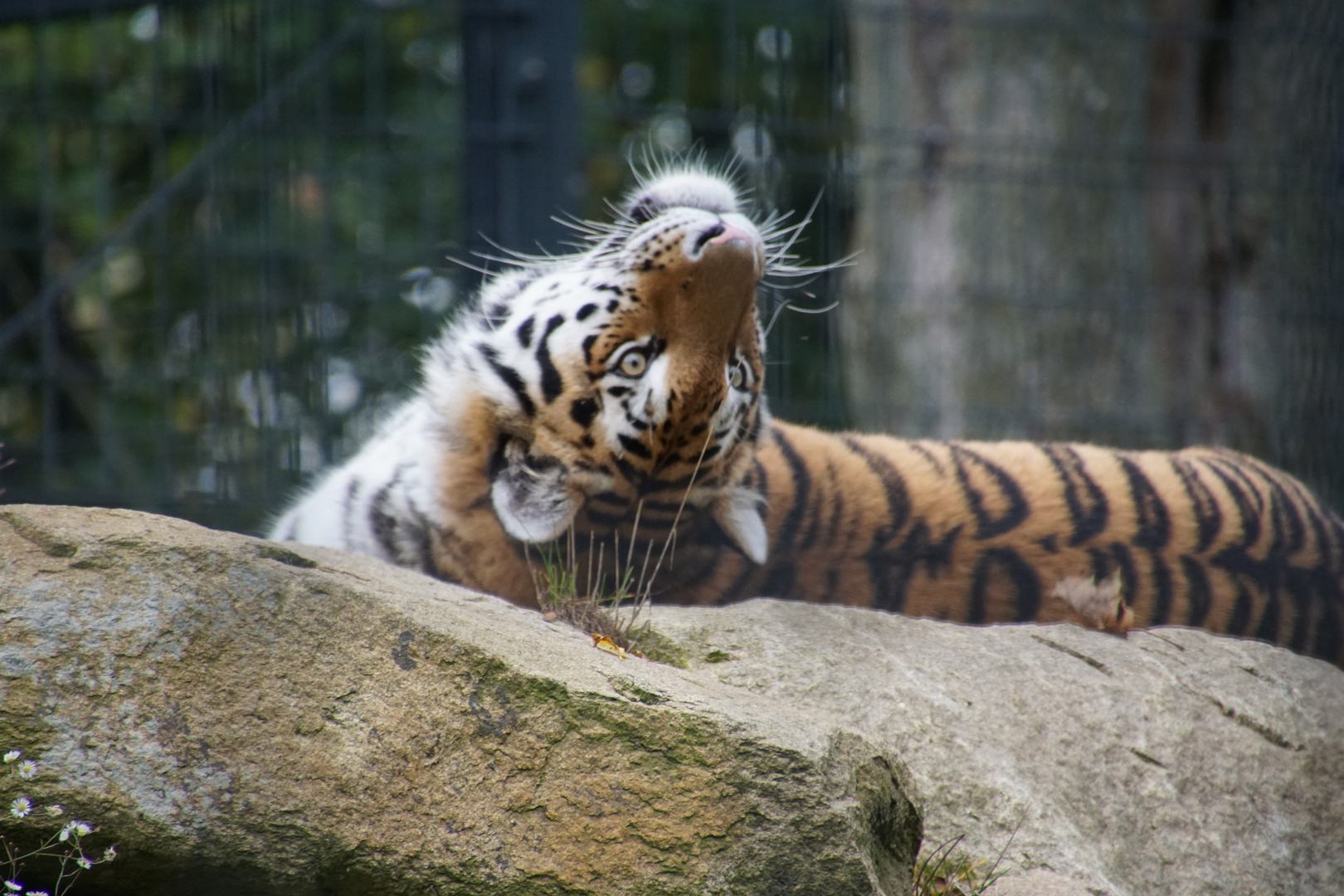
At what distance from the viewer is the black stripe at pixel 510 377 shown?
A: 8.64 feet

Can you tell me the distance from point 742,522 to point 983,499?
2.10 ft

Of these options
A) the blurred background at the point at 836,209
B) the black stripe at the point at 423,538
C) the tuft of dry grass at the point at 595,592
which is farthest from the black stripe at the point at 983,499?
the blurred background at the point at 836,209

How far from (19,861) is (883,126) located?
181 inches

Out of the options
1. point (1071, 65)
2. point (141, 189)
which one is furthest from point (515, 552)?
point (141, 189)

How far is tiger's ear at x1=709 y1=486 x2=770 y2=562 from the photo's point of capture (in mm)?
2551

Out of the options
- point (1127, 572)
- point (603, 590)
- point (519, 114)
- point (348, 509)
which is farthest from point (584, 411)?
point (519, 114)

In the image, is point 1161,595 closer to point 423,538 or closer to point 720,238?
point 720,238

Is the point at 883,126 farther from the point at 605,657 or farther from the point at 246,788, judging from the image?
the point at 246,788

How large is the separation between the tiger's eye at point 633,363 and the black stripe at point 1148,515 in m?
1.16

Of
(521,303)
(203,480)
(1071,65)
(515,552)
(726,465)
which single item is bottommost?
(203,480)

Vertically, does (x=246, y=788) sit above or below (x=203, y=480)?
above

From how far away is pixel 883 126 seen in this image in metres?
5.30

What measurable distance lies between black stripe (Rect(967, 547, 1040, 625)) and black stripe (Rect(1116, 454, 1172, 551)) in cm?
25

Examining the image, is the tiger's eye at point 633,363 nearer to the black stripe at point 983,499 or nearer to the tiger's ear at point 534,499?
the tiger's ear at point 534,499
